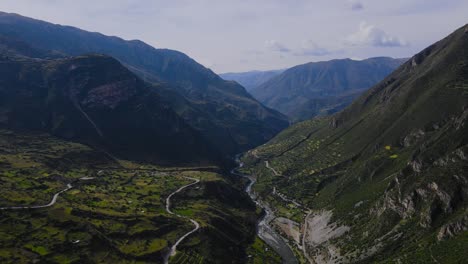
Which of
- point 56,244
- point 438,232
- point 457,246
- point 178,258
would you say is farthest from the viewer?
point 178,258

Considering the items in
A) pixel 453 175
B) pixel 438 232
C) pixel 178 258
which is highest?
pixel 453 175

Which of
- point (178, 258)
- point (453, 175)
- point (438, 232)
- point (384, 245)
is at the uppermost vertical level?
point (453, 175)

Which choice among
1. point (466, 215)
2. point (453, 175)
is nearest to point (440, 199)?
point (453, 175)

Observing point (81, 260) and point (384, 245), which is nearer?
point (81, 260)

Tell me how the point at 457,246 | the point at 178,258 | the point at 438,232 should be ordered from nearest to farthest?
the point at 457,246 < the point at 438,232 < the point at 178,258

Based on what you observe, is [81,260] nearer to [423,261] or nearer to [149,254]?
[149,254]

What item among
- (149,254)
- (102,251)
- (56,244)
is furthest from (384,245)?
(56,244)

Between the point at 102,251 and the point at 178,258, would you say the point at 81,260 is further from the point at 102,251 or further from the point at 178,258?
the point at 178,258

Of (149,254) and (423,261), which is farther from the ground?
(423,261)

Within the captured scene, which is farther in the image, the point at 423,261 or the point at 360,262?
the point at 360,262
